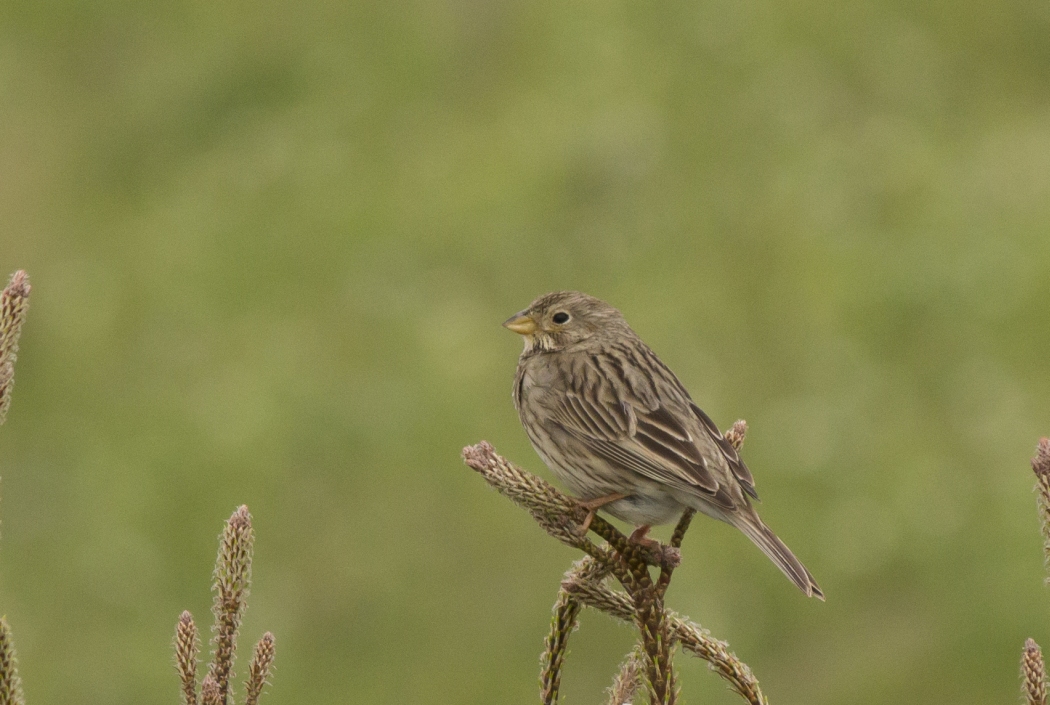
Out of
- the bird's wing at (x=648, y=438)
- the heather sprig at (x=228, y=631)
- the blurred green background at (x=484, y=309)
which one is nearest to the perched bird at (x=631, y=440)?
the bird's wing at (x=648, y=438)

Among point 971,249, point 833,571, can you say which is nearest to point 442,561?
point 833,571

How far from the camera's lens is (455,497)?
37.7 ft

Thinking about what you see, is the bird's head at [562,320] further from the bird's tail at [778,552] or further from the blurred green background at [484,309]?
the blurred green background at [484,309]

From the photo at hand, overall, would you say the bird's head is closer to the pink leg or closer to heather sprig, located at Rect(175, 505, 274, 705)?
the pink leg

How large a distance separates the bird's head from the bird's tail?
1623 millimetres

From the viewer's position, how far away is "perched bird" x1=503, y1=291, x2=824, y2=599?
527cm

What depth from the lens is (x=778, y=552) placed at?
5.05m

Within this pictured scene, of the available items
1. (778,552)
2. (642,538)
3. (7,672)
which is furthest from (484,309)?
(7,672)

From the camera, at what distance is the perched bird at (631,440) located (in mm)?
5270

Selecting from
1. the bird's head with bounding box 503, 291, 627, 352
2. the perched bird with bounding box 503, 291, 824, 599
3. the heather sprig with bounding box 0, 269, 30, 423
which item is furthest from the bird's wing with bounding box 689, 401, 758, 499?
the heather sprig with bounding box 0, 269, 30, 423

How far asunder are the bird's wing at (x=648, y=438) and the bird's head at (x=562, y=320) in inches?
28.8

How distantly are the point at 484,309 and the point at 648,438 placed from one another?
711cm

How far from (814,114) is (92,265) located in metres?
7.18

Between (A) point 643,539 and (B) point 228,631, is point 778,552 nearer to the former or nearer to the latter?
(A) point 643,539
